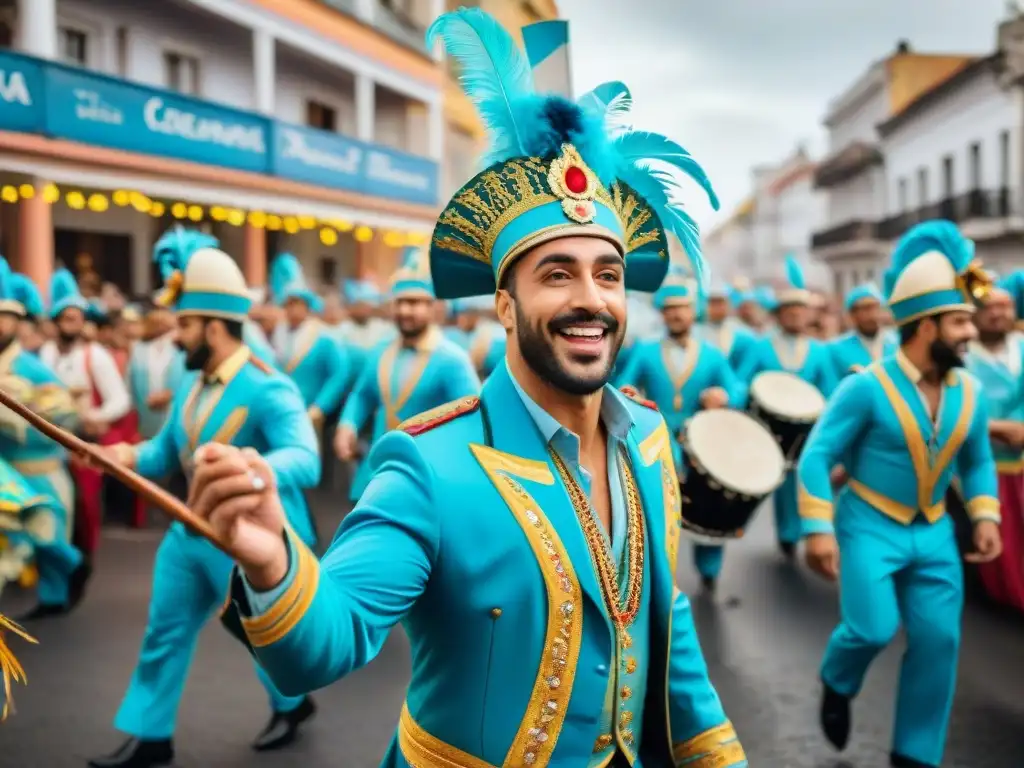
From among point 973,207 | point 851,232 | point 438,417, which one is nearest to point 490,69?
point 438,417

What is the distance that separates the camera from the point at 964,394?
15.7ft

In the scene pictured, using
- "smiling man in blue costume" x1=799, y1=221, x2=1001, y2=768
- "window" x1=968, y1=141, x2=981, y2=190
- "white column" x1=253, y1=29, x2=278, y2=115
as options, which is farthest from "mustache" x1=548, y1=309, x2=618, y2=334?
"window" x1=968, y1=141, x2=981, y2=190

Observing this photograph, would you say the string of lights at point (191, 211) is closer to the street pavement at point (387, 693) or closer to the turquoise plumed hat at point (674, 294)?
the turquoise plumed hat at point (674, 294)

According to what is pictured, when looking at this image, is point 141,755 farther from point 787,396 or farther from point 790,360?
point 790,360

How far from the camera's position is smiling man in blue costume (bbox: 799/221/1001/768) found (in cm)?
468

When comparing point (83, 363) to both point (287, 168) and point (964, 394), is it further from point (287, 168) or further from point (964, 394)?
point (287, 168)

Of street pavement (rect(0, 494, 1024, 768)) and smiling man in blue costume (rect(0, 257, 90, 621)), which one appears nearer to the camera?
street pavement (rect(0, 494, 1024, 768))

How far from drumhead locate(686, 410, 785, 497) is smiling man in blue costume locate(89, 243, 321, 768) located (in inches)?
99.3

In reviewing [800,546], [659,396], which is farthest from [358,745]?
[800,546]

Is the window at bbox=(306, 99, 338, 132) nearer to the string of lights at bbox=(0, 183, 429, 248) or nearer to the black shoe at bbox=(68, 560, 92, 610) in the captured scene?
the string of lights at bbox=(0, 183, 429, 248)

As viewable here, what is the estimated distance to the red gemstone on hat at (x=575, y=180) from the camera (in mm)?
2359

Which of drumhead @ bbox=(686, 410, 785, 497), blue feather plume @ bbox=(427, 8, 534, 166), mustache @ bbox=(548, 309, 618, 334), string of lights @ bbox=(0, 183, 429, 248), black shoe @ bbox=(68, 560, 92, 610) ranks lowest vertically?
black shoe @ bbox=(68, 560, 92, 610)

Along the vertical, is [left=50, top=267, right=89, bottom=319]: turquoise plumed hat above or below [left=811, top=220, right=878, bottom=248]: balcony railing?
below

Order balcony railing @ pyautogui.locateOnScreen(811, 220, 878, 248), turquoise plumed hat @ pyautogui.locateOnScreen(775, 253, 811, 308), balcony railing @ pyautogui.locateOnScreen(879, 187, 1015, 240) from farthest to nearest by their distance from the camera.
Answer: balcony railing @ pyautogui.locateOnScreen(811, 220, 878, 248), balcony railing @ pyautogui.locateOnScreen(879, 187, 1015, 240), turquoise plumed hat @ pyautogui.locateOnScreen(775, 253, 811, 308)
